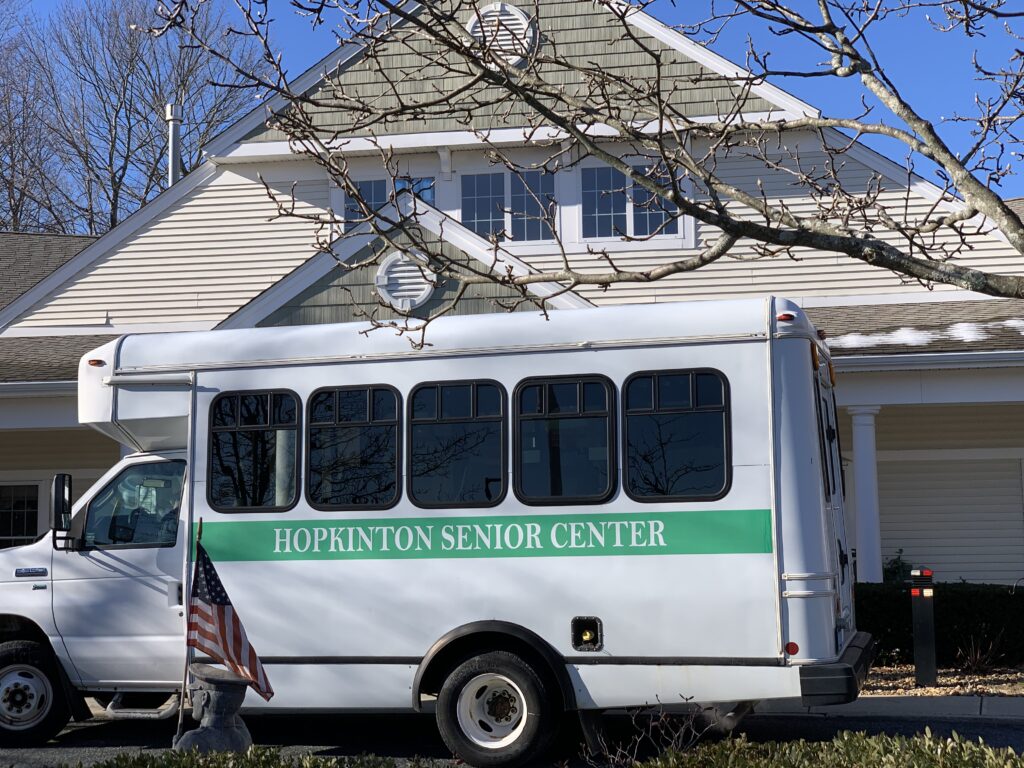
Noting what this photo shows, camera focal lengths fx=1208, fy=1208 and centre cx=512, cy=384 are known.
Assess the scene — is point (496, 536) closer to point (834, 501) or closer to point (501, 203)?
point (834, 501)

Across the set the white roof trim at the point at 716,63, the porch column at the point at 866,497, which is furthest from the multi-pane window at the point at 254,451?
the white roof trim at the point at 716,63

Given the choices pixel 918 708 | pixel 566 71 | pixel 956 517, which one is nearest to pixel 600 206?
pixel 566 71

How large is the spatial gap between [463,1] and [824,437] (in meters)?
3.60

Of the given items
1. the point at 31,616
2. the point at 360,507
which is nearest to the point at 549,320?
the point at 360,507

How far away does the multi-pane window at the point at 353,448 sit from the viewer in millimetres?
8070

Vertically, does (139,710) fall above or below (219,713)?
below

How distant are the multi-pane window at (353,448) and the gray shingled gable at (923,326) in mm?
6700

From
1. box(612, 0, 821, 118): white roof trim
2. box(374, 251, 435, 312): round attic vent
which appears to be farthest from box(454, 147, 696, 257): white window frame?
box(374, 251, 435, 312): round attic vent

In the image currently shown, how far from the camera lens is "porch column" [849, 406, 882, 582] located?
42.9 feet

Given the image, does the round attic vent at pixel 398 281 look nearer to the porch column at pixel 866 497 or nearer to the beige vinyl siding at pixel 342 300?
the beige vinyl siding at pixel 342 300

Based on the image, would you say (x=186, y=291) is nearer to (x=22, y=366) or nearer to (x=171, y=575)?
(x=22, y=366)

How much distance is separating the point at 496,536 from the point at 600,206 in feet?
30.4

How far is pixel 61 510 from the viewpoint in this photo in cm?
867

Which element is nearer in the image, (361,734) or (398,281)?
(361,734)
